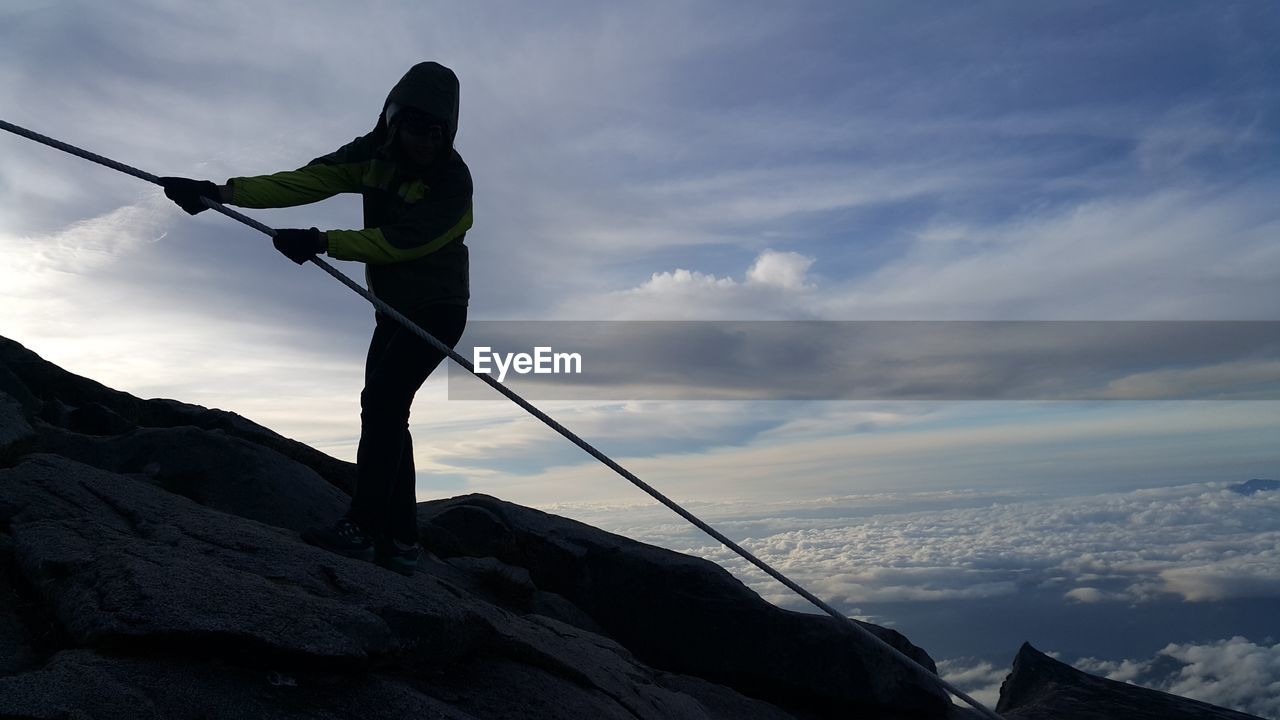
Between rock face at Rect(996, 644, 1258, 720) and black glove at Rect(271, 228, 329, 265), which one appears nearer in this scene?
black glove at Rect(271, 228, 329, 265)

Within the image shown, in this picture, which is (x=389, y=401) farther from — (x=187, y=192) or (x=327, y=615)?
(x=187, y=192)

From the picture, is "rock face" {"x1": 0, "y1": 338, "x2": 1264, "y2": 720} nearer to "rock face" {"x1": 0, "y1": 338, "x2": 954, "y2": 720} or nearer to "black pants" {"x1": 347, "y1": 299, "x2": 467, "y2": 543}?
"rock face" {"x1": 0, "y1": 338, "x2": 954, "y2": 720}

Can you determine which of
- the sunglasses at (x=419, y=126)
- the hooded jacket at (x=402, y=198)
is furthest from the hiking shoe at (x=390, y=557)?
the sunglasses at (x=419, y=126)

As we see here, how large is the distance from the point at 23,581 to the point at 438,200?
4.27 meters

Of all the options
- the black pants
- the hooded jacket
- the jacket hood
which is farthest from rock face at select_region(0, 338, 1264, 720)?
the jacket hood

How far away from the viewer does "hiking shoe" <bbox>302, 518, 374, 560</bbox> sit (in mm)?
8156

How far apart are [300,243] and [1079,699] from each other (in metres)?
14.1

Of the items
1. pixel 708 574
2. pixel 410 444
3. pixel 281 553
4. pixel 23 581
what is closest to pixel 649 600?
pixel 708 574

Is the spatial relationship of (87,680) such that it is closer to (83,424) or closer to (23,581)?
(23,581)

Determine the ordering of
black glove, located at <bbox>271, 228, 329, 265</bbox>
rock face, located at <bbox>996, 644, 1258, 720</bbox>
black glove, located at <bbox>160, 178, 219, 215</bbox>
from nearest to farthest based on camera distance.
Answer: black glove, located at <bbox>271, 228, 329, 265</bbox>, black glove, located at <bbox>160, 178, 219, 215</bbox>, rock face, located at <bbox>996, 644, 1258, 720</bbox>

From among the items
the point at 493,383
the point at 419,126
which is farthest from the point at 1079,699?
the point at 419,126

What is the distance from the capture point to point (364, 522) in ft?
27.1

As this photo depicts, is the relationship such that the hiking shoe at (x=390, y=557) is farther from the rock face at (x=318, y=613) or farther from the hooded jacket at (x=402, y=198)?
the hooded jacket at (x=402, y=198)

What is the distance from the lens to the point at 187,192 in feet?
26.5
